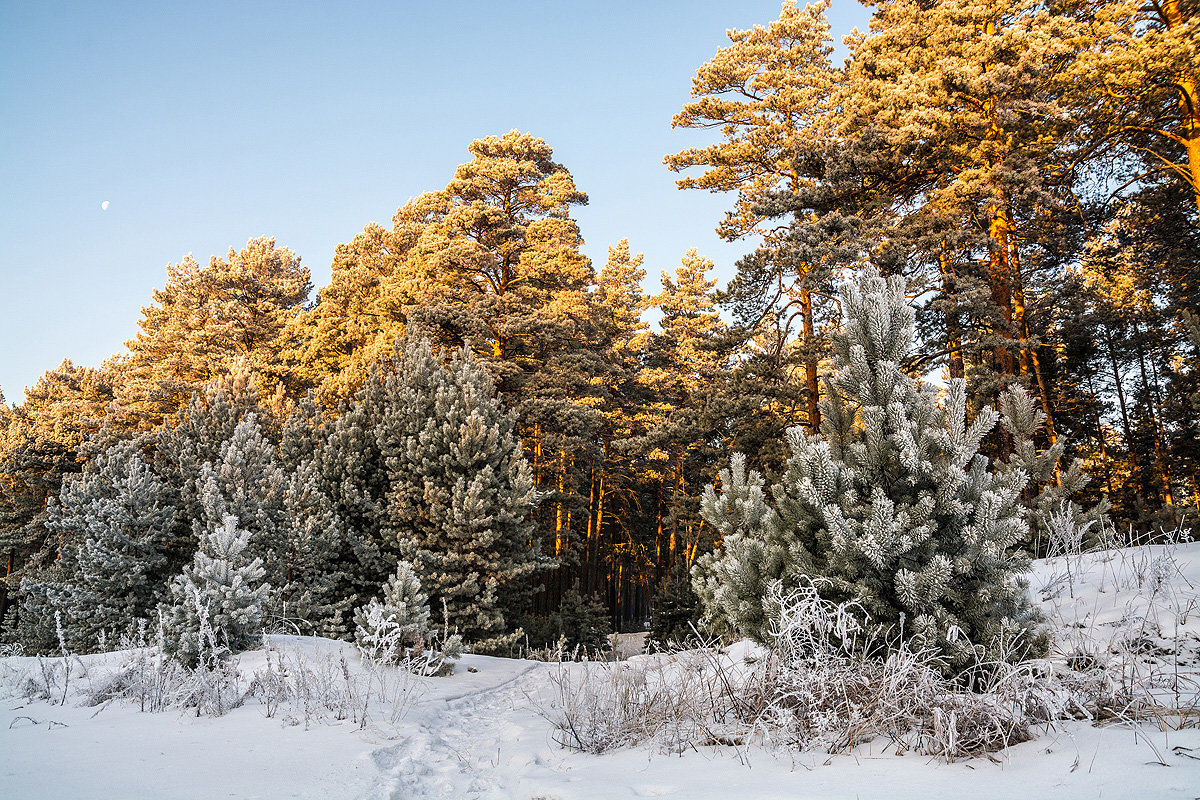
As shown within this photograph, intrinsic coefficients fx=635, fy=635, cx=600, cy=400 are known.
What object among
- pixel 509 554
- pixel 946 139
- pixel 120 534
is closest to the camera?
pixel 120 534

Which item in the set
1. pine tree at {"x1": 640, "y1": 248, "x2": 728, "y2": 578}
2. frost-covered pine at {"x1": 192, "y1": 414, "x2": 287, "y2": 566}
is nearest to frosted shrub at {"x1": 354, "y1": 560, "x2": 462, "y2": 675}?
frost-covered pine at {"x1": 192, "y1": 414, "x2": 287, "y2": 566}

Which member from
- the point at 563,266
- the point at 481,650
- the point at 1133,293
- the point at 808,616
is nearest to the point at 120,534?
the point at 481,650

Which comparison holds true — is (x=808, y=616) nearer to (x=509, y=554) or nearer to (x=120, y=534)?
(x=509, y=554)

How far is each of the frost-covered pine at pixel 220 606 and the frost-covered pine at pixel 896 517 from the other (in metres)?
4.36

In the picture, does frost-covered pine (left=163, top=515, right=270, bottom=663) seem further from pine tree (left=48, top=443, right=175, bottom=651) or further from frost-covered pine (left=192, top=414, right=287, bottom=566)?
pine tree (left=48, top=443, right=175, bottom=651)

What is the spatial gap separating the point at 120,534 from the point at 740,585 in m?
11.5

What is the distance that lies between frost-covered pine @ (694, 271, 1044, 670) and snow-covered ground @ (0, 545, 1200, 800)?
0.70 m

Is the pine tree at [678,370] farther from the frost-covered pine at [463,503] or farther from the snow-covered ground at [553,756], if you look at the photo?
the snow-covered ground at [553,756]

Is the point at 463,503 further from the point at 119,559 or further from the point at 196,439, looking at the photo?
the point at 196,439

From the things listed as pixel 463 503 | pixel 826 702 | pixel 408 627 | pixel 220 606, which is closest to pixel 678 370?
pixel 463 503

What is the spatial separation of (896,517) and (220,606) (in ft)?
18.7

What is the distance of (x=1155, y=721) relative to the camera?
2.96 m

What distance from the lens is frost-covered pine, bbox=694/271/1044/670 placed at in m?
3.79

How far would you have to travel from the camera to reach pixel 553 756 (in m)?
4.07
